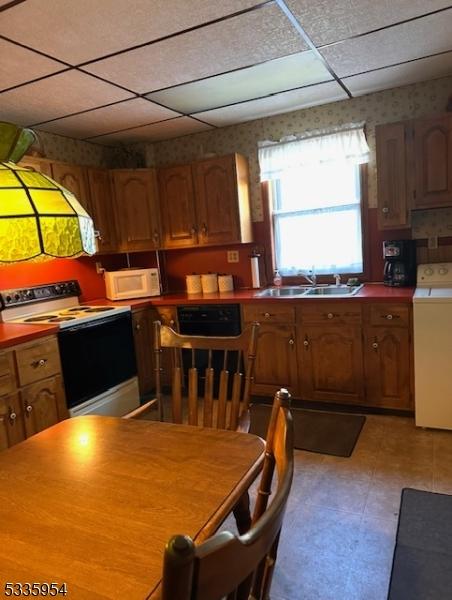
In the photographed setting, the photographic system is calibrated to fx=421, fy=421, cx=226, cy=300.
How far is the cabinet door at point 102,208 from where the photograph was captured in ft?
11.9

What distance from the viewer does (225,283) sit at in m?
3.84

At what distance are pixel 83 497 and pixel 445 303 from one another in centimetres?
231

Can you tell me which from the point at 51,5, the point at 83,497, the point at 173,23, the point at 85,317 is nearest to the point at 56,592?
the point at 83,497

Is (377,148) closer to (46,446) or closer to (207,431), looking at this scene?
(207,431)

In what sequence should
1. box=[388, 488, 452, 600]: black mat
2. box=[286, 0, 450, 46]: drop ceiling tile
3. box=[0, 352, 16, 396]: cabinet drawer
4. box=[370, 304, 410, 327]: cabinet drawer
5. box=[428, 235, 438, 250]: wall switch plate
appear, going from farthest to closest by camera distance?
box=[428, 235, 438, 250]: wall switch plate, box=[370, 304, 410, 327]: cabinet drawer, box=[0, 352, 16, 396]: cabinet drawer, box=[286, 0, 450, 46]: drop ceiling tile, box=[388, 488, 452, 600]: black mat

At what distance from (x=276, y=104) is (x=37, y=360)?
2571mm

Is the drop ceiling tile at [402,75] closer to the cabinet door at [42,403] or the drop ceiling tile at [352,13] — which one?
the drop ceiling tile at [352,13]

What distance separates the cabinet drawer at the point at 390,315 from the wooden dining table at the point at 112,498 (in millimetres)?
1859

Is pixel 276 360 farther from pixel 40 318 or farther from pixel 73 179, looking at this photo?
pixel 73 179

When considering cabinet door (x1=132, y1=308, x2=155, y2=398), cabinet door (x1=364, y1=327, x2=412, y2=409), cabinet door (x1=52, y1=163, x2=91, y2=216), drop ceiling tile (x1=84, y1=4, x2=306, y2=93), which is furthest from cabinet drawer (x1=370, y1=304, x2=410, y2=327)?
cabinet door (x1=52, y1=163, x2=91, y2=216)

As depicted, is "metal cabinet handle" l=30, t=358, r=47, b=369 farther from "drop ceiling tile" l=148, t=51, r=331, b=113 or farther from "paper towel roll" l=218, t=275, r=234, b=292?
"drop ceiling tile" l=148, t=51, r=331, b=113

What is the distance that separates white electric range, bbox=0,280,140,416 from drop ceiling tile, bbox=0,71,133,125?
1.28 m

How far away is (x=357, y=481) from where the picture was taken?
229 centimetres

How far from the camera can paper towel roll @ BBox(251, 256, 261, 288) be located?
3.79 m
